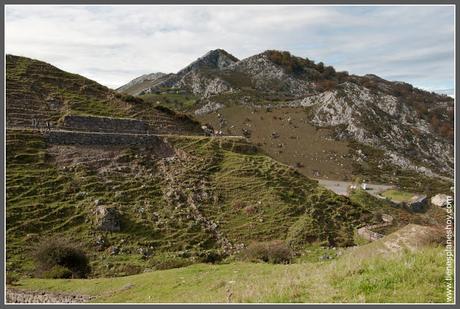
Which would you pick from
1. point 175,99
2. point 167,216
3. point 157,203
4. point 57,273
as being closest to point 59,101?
point 157,203

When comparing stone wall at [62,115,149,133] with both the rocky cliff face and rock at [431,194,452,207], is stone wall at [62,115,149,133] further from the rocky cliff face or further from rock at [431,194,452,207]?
the rocky cliff face

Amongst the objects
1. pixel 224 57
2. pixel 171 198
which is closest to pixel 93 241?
pixel 171 198

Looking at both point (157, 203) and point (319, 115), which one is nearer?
point (157, 203)

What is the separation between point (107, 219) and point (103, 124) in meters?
13.2

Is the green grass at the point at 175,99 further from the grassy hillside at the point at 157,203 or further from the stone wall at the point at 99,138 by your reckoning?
the grassy hillside at the point at 157,203

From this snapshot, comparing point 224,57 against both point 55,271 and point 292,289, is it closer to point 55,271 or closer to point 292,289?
point 55,271

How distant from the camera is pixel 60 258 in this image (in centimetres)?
2183

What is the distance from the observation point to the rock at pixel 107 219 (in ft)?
86.9

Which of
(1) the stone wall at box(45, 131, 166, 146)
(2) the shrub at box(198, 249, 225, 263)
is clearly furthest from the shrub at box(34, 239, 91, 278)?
(1) the stone wall at box(45, 131, 166, 146)

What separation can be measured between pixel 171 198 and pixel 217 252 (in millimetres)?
6286

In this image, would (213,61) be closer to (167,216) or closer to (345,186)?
(345,186)

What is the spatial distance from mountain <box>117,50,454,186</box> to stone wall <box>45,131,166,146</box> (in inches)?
1534

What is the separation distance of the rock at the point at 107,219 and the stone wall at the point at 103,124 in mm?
11507

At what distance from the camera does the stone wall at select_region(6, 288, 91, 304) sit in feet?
54.2
